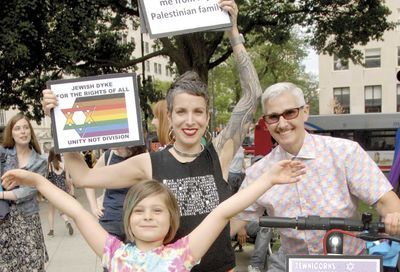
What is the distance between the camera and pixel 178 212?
Answer: 8.04 ft

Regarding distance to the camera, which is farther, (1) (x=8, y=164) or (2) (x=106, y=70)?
(2) (x=106, y=70)

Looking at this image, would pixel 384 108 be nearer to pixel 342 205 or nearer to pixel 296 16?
pixel 296 16

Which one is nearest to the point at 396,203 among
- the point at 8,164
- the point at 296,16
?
the point at 8,164

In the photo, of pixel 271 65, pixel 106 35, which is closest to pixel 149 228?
pixel 106 35

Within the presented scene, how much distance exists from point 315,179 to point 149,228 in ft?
2.91

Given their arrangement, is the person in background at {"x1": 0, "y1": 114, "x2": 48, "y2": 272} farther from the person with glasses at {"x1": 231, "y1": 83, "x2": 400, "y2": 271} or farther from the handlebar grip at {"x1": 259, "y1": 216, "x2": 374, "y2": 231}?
the handlebar grip at {"x1": 259, "y1": 216, "x2": 374, "y2": 231}

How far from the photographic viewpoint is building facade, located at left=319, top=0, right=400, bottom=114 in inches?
1857

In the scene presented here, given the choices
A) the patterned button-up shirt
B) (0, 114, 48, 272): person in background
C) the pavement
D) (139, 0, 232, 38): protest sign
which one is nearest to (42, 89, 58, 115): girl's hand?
(139, 0, 232, 38): protest sign

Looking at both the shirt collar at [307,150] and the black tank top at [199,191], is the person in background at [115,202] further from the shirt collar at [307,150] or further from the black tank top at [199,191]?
the shirt collar at [307,150]

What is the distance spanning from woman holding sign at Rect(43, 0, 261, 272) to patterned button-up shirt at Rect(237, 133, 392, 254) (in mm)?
329

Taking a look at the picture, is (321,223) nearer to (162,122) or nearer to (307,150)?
(307,150)

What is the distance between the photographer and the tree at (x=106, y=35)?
14828mm

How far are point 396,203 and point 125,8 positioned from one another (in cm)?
1767

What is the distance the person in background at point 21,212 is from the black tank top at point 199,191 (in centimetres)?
306
